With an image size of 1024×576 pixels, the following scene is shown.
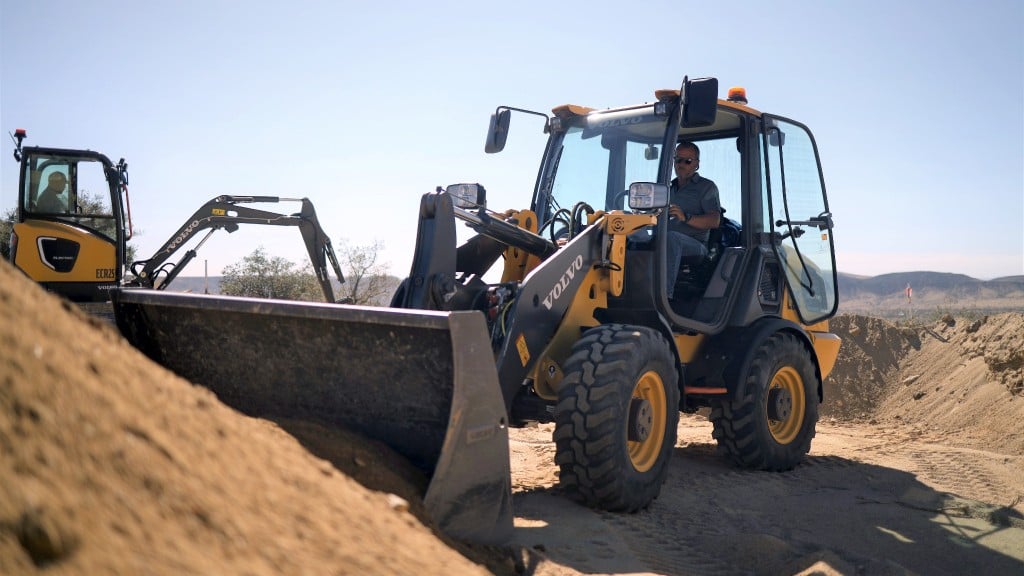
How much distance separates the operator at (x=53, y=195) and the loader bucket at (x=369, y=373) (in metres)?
8.04

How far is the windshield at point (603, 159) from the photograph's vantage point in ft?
22.2

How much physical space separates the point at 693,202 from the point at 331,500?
15.4 feet

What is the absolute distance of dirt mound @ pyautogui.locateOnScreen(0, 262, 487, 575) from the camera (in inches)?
81.5

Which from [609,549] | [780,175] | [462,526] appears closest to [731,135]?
[780,175]

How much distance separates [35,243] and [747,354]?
944 centimetres

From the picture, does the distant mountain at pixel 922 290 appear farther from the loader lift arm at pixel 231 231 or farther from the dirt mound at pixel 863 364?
the loader lift arm at pixel 231 231

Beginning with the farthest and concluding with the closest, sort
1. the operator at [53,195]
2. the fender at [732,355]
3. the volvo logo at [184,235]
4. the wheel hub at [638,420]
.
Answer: the volvo logo at [184,235] → the operator at [53,195] → the fender at [732,355] → the wheel hub at [638,420]

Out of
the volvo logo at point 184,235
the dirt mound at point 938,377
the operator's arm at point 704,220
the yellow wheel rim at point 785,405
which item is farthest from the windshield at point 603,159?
the volvo logo at point 184,235

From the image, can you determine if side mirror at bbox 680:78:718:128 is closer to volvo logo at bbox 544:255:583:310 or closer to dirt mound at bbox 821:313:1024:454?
volvo logo at bbox 544:255:583:310

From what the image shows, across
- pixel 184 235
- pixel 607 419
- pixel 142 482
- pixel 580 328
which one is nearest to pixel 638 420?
pixel 607 419

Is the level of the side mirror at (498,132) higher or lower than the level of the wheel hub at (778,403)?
higher

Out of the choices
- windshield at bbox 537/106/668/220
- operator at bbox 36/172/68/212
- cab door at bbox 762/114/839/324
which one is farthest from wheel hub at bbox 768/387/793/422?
operator at bbox 36/172/68/212

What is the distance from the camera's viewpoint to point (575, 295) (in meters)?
5.73

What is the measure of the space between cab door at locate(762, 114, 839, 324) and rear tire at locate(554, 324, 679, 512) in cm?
267
